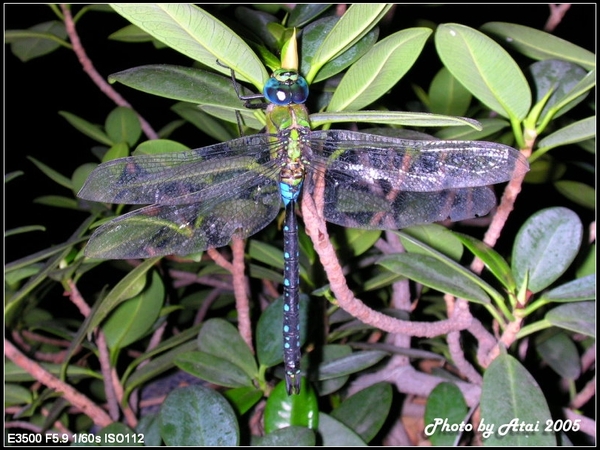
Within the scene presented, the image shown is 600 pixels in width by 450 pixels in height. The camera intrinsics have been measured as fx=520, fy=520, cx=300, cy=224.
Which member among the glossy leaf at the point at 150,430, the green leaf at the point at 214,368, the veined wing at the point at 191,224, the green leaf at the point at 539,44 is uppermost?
the green leaf at the point at 539,44

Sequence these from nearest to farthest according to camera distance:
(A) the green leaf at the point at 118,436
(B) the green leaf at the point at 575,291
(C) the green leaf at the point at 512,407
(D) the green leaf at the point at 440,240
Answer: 1. (C) the green leaf at the point at 512,407
2. (B) the green leaf at the point at 575,291
3. (A) the green leaf at the point at 118,436
4. (D) the green leaf at the point at 440,240

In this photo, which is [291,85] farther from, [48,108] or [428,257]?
[48,108]

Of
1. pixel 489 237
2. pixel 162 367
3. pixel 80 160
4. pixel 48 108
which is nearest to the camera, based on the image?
pixel 489 237

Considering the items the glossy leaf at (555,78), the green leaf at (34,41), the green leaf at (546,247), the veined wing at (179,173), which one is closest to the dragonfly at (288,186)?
the veined wing at (179,173)

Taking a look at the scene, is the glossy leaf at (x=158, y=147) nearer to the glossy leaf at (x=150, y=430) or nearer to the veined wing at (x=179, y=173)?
the veined wing at (x=179, y=173)

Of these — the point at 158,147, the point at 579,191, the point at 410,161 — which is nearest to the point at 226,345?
the point at 158,147

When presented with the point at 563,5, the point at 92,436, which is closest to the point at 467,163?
the point at 563,5
